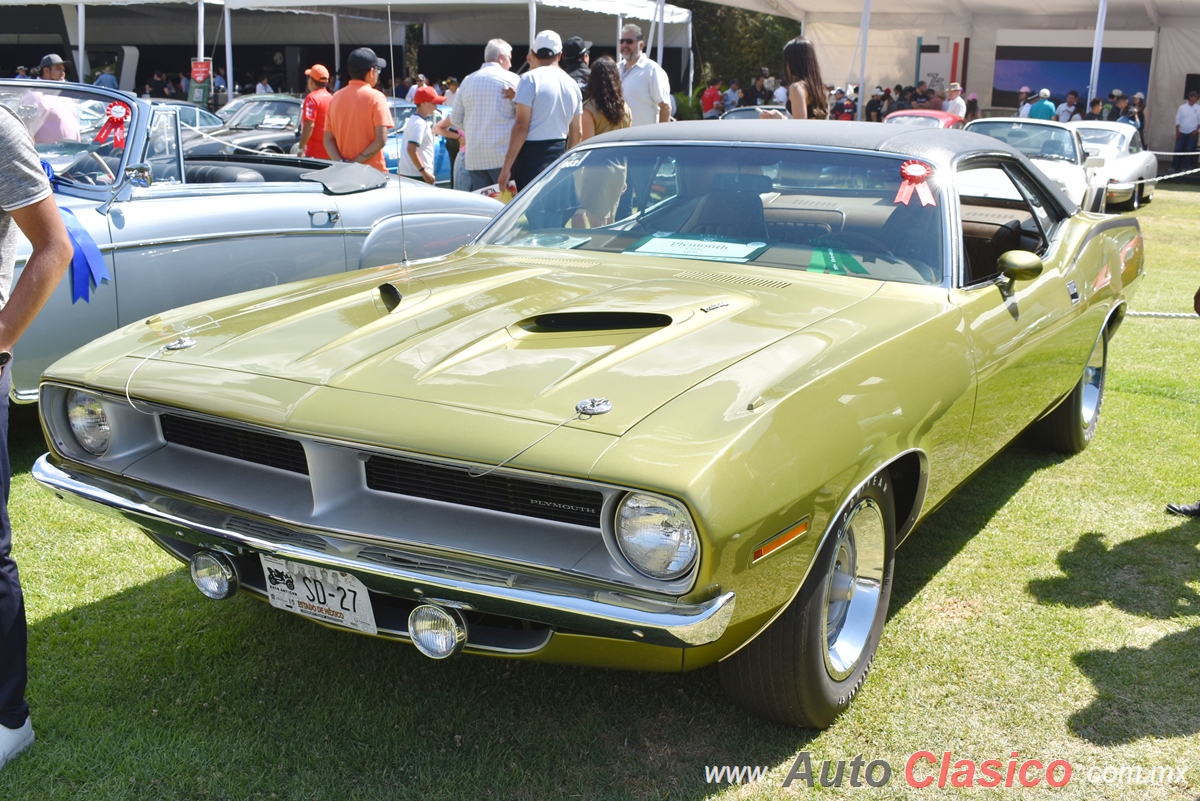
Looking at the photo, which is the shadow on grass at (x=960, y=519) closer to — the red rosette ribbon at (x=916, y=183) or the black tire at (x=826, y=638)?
the black tire at (x=826, y=638)

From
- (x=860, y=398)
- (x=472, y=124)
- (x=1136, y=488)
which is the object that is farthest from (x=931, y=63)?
(x=860, y=398)

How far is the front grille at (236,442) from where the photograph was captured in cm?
257

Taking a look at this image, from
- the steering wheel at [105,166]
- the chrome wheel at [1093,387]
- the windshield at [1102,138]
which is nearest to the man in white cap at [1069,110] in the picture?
the windshield at [1102,138]

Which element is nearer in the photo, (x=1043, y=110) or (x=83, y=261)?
(x=83, y=261)

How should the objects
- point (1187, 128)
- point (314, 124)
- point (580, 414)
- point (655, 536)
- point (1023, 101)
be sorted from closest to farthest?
1. point (655, 536)
2. point (580, 414)
3. point (314, 124)
4. point (1187, 128)
5. point (1023, 101)

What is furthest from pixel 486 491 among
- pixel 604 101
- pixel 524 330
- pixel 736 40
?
pixel 736 40

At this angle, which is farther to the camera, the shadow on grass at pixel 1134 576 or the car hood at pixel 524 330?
the shadow on grass at pixel 1134 576

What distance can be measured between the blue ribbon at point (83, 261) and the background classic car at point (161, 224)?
0.10 meters

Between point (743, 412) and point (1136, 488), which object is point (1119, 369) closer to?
point (1136, 488)

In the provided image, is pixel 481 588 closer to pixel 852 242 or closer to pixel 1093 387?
pixel 852 242

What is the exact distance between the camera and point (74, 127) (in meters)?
4.90

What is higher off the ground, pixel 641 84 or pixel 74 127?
pixel 641 84

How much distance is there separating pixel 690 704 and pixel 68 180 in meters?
3.67

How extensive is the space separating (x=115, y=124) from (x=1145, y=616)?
4.63 m
